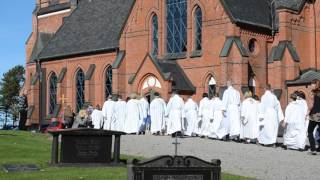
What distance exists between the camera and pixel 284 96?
3606 cm

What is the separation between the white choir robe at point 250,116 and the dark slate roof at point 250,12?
13466mm

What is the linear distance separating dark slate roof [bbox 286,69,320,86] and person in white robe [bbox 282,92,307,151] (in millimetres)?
15701

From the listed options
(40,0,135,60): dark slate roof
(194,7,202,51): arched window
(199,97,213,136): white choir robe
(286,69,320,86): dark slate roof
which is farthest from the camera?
(40,0,135,60): dark slate roof

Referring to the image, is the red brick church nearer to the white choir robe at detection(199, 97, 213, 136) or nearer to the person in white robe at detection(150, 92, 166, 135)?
the person in white robe at detection(150, 92, 166, 135)

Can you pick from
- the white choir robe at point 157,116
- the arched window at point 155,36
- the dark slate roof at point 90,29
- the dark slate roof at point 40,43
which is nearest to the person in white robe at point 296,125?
the white choir robe at point 157,116

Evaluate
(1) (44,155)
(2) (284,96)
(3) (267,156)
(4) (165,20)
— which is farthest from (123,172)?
(4) (165,20)

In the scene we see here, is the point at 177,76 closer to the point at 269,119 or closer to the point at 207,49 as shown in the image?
the point at 207,49

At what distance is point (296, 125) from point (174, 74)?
721 inches

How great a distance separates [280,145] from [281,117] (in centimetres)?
106

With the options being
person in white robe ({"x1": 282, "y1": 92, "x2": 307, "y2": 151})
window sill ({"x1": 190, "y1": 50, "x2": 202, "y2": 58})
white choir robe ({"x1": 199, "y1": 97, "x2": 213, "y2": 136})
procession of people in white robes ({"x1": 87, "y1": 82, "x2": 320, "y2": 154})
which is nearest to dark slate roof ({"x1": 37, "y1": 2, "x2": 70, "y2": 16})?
window sill ({"x1": 190, "y1": 50, "x2": 202, "y2": 58})

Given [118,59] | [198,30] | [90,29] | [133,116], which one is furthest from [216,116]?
[90,29]

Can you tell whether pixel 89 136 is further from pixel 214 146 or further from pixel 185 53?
pixel 185 53

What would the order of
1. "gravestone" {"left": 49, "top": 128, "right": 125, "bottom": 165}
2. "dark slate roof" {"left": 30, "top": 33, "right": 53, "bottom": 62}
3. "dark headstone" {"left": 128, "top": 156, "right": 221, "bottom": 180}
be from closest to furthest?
"dark headstone" {"left": 128, "top": 156, "right": 221, "bottom": 180} < "gravestone" {"left": 49, "top": 128, "right": 125, "bottom": 165} < "dark slate roof" {"left": 30, "top": 33, "right": 53, "bottom": 62}

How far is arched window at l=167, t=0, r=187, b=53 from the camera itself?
38.2 metres
